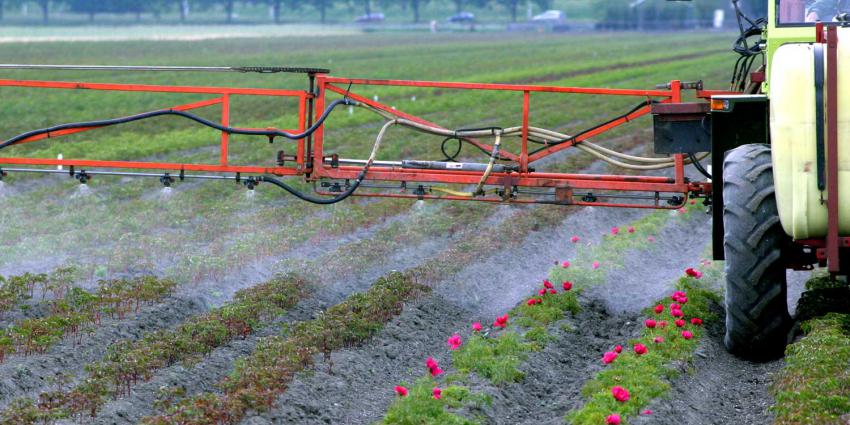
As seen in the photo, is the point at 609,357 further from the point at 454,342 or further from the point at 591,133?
the point at 591,133

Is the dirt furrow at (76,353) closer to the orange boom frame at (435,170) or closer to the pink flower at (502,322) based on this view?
the orange boom frame at (435,170)

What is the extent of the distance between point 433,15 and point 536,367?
371 feet

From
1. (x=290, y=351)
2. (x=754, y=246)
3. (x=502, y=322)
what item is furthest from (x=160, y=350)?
(x=754, y=246)

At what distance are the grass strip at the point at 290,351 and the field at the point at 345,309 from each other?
2cm

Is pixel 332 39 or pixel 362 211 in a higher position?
pixel 332 39

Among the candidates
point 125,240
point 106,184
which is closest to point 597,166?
point 106,184

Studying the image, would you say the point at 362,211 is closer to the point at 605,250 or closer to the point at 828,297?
the point at 605,250

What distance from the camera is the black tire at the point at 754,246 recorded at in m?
7.79

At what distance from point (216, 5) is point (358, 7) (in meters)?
14.7

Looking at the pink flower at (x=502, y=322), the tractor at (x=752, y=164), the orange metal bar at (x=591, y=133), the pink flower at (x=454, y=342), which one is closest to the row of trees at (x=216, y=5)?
the tractor at (x=752, y=164)

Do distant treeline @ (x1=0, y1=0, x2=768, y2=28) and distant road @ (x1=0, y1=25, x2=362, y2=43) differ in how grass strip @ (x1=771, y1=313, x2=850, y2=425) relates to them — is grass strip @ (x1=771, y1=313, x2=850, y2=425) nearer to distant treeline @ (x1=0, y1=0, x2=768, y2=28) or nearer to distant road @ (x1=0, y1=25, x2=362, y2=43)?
distant road @ (x1=0, y1=25, x2=362, y2=43)

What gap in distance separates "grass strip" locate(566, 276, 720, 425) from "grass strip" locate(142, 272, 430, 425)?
1.82 metres

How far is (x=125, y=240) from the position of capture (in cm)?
1209

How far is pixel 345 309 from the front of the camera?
9.27 m
